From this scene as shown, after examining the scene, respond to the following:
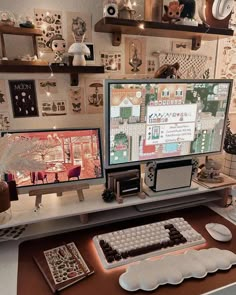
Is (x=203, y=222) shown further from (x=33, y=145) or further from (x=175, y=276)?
(x=33, y=145)

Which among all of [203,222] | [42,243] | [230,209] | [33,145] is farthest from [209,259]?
[33,145]

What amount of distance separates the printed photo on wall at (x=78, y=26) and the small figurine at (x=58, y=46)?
5 centimetres

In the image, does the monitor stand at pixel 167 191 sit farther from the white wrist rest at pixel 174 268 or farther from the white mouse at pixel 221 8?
the white mouse at pixel 221 8

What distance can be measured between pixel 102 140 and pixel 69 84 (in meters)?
0.32

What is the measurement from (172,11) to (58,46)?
53 centimetres

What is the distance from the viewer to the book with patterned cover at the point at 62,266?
73cm

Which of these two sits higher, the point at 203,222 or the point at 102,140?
the point at 102,140

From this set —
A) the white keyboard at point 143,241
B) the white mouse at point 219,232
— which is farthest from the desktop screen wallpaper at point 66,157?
the white mouse at point 219,232

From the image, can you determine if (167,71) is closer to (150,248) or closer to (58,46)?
(58,46)

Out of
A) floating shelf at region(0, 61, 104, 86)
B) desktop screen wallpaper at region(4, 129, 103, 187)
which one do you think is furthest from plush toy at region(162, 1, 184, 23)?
desktop screen wallpaper at region(4, 129, 103, 187)

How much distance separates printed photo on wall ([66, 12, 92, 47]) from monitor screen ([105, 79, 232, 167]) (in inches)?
13.7

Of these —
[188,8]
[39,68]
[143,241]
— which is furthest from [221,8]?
[143,241]

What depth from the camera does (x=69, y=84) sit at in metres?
1.13

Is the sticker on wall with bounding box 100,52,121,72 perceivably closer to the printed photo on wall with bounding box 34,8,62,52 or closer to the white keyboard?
the printed photo on wall with bounding box 34,8,62,52
